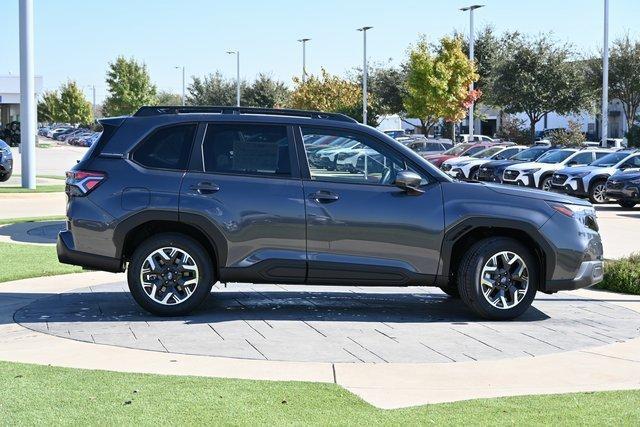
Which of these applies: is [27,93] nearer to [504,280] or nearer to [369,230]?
[369,230]

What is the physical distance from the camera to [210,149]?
9094 millimetres

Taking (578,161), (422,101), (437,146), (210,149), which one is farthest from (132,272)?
(422,101)

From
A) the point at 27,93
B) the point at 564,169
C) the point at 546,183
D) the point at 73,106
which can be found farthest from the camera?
the point at 73,106

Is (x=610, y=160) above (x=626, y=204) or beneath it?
above

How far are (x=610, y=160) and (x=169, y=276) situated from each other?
21418mm

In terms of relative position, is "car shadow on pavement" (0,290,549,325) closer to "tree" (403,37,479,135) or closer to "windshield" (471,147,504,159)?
"windshield" (471,147,504,159)

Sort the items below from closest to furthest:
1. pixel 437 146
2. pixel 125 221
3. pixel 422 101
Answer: pixel 125 221, pixel 437 146, pixel 422 101

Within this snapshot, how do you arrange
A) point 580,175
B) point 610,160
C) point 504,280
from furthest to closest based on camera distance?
point 610,160 < point 580,175 < point 504,280

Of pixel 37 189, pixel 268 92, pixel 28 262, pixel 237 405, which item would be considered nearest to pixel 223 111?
pixel 237 405

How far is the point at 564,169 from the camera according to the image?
93.0 feet

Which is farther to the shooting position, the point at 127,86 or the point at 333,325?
the point at 127,86

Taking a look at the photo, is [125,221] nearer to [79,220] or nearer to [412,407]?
[79,220]

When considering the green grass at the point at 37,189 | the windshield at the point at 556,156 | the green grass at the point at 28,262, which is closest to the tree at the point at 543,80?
the windshield at the point at 556,156

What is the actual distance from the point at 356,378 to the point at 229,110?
11.6ft
